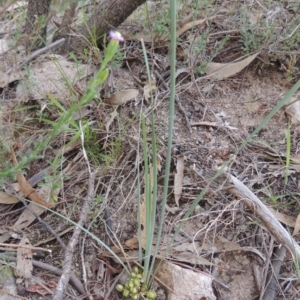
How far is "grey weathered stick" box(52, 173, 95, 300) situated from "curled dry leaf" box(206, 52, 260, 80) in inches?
25.9

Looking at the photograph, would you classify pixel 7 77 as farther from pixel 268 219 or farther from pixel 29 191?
pixel 268 219

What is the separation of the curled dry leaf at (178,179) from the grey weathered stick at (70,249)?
0.25 m

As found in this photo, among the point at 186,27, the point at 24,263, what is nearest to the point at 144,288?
the point at 24,263

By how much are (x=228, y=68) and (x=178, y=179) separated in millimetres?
551

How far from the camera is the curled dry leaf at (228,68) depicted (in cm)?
156

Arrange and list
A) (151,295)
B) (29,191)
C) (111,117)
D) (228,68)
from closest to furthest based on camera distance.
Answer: (151,295) < (29,191) < (111,117) < (228,68)

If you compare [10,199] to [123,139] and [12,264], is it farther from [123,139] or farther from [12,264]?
[123,139]

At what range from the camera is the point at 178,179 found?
1.26m

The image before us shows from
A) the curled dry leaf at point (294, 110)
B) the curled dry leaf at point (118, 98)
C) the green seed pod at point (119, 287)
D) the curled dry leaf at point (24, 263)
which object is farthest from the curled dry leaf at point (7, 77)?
the curled dry leaf at point (294, 110)

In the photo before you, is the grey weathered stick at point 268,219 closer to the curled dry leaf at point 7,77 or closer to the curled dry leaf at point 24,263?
the curled dry leaf at point 24,263

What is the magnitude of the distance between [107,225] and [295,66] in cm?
97

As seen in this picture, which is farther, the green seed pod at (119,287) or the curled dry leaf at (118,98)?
the curled dry leaf at (118,98)

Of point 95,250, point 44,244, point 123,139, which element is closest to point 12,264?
point 44,244

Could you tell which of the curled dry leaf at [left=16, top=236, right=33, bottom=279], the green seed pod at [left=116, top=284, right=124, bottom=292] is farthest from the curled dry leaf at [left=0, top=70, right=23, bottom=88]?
the green seed pod at [left=116, top=284, right=124, bottom=292]
